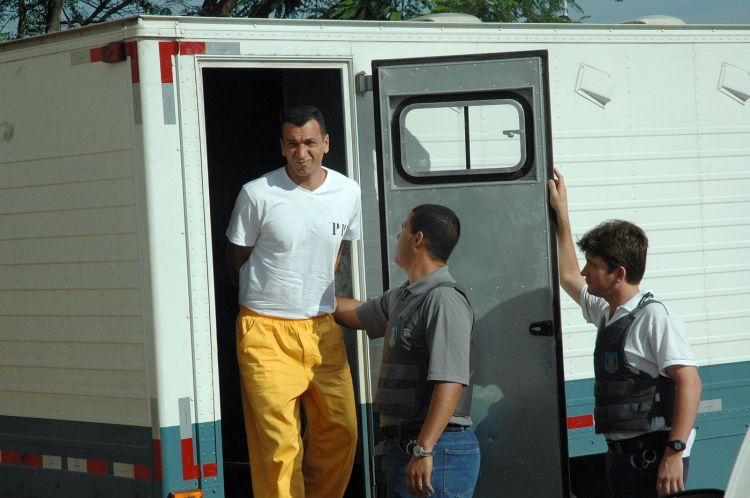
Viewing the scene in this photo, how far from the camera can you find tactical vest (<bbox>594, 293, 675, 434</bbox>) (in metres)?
2.63

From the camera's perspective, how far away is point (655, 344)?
2.60m

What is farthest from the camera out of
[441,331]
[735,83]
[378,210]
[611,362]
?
[735,83]

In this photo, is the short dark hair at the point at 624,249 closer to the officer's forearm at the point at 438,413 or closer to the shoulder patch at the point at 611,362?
the shoulder patch at the point at 611,362

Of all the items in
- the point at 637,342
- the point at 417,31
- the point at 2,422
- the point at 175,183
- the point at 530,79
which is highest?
the point at 417,31

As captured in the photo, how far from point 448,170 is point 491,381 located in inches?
41.1

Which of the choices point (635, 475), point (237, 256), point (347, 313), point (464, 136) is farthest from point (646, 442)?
point (237, 256)

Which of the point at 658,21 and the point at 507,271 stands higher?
the point at 658,21

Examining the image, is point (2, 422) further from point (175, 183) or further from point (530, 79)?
point (530, 79)

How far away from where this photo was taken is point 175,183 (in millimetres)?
2990

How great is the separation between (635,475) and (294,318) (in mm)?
1536

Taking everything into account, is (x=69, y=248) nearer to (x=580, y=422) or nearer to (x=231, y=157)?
(x=231, y=157)

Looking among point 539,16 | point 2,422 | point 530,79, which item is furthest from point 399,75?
point 539,16

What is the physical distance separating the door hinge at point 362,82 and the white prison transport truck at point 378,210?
11 millimetres

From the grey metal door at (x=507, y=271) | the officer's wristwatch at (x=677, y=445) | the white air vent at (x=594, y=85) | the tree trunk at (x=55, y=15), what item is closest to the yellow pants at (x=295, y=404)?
the grey metal door at (x=507, y=271)
